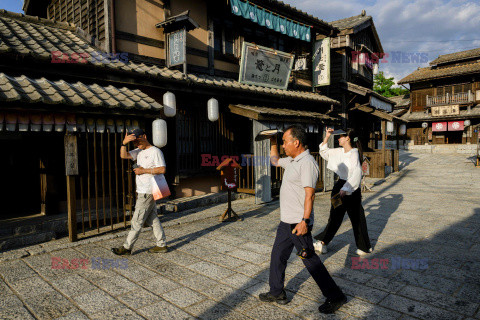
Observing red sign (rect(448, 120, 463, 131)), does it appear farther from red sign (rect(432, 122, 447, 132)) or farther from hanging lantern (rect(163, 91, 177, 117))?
hanging lantern (rect(163, 91, 177, 117))

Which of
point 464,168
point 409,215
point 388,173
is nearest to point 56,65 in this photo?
point 409,215

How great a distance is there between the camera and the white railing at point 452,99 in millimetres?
29317

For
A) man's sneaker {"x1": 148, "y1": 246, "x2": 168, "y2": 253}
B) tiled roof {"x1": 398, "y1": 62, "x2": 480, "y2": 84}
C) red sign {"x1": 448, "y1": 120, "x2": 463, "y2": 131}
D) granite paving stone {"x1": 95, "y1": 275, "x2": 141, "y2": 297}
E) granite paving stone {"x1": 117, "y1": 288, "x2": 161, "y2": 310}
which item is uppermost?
tiled roof {"x1": 398, "y1": 62, "x2": 480, "y2": 84}

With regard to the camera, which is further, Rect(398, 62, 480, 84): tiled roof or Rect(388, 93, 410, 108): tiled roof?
Rect(388, 93, 410, 108): tiled roof

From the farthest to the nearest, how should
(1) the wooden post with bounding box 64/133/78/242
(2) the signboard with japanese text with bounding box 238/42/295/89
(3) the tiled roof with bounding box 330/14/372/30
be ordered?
(3) the tiled roof with bounding box 330/14/372/30
(2) the signboard with japanese text with bounding box 238/42/295/89
(1) the wooden post with bounding box 64/133/78/242

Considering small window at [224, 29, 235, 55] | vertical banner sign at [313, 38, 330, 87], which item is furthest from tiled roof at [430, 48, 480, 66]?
small window at [224, 29, 235, 55]

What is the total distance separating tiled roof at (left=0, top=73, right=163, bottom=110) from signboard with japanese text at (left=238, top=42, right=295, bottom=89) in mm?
4426

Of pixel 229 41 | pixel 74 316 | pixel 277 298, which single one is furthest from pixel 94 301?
pixel 229 41

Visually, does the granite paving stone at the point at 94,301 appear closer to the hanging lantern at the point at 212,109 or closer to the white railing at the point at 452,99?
the hanging lantern at the point at 212,109

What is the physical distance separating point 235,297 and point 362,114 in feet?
62.2

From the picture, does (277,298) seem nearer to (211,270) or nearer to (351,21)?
(211,270)

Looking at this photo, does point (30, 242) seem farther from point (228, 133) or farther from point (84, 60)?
point (228, 133)

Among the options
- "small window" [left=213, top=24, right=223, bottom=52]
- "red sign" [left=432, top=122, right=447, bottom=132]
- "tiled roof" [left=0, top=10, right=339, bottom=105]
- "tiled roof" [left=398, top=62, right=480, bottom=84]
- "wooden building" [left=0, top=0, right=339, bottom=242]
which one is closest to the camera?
"wooden building" [left=0, top=0, right=339, bottom=242]

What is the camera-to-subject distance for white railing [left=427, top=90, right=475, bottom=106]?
2932 centimetres
